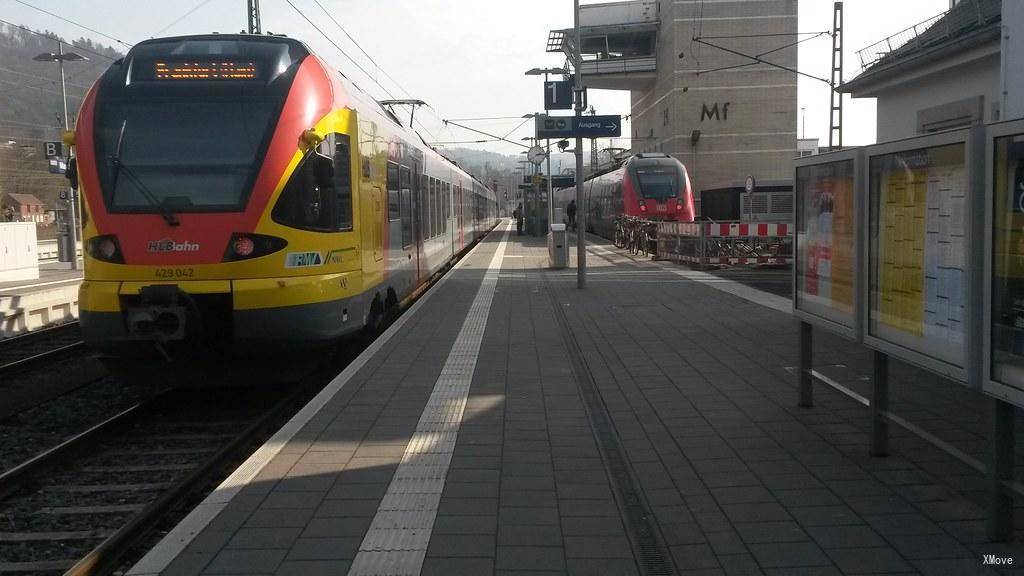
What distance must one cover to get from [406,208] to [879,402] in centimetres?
887

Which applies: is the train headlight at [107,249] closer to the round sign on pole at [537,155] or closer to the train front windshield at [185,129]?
the train front windshield at [185,129]

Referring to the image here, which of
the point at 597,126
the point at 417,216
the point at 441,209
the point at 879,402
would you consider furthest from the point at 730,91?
the point at 879,402

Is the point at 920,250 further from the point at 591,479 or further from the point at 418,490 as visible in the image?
the point at 418,490

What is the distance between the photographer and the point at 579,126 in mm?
16922

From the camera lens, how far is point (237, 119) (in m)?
8.00

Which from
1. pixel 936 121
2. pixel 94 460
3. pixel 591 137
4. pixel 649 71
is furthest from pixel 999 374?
pixel 649 71

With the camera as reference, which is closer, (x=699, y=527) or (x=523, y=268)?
(x=699, y=527)

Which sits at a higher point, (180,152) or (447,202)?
(180,152)

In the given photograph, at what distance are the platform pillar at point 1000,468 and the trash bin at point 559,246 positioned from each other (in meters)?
18.3

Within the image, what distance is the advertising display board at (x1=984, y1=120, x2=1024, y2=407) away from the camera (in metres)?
4.03

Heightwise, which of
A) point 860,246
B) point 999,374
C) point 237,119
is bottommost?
point 999,374

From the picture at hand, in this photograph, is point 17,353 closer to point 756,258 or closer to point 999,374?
point 999,374

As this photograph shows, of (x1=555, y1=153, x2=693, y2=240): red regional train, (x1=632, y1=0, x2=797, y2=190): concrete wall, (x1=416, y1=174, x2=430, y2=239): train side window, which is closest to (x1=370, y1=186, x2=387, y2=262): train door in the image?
(x1=416, y1=174, x2=430, y2=239): train side window

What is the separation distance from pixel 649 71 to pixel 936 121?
3875 cm
